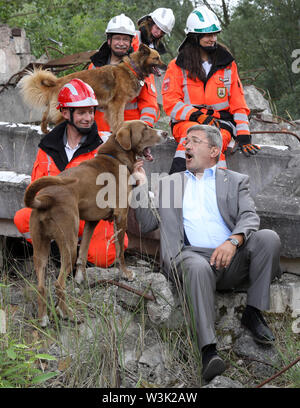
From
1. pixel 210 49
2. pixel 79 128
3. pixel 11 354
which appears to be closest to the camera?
pixel 11 354

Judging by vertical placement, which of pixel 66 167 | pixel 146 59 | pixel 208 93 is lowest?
pixel 66 167

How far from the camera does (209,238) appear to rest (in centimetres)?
402

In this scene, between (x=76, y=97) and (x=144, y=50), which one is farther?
(x=144, y=50)

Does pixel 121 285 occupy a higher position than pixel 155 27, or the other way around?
pixel 155 27

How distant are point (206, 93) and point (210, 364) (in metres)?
2.83

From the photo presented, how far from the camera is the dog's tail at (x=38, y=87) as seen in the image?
5854 millimetres

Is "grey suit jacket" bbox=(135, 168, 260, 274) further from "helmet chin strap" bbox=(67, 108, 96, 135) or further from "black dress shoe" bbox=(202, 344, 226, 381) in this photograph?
"helmet chin strap" bbox=(67, 108, 96, 135)

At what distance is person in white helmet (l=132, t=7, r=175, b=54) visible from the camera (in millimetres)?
6316

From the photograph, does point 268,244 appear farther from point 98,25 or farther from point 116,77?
point 98,25

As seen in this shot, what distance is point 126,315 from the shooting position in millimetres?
3863

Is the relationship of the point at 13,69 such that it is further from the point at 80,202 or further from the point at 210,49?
the point at 80,202

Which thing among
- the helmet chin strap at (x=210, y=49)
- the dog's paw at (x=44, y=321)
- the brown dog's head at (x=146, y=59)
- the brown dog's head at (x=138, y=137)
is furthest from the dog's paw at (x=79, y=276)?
the brown dog's head at (x=146, y=59)

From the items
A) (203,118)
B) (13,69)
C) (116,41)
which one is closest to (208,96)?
(203,118)
